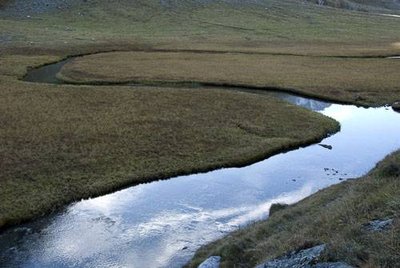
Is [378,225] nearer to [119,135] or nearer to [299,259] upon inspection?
[299,259]

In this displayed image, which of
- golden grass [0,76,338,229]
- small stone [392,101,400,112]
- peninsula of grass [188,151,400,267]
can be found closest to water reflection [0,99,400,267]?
golden grass [0,76,338,229]

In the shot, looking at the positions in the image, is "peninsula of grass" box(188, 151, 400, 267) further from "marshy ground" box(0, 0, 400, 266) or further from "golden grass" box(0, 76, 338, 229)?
"marshy ground" box(0, 0, 400, 266)

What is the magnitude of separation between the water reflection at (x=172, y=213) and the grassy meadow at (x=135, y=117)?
1.32 m

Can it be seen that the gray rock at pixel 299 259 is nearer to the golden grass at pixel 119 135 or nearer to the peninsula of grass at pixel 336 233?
the peninsula of grass at pixel 336 233

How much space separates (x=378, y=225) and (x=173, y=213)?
40.7 feet

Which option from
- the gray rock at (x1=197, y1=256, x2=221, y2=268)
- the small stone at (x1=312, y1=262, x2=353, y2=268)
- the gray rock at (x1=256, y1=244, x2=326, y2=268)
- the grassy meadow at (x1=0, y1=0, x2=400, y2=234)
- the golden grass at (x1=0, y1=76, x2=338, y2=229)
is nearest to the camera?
the small stone at (x1=312, y1=262, x2=353, y2=268)

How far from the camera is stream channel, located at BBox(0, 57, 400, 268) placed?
66.0 feet

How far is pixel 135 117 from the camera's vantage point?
3947 cm

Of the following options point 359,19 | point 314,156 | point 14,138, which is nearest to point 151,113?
point 14,138

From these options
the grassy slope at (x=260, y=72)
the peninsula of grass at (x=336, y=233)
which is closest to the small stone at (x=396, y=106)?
the grassy slope at (x=260, y=72)

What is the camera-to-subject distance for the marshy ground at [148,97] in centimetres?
2881

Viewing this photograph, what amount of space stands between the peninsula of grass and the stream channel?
244cm

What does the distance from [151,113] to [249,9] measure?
116 metres

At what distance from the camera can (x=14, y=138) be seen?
33.1 meters
